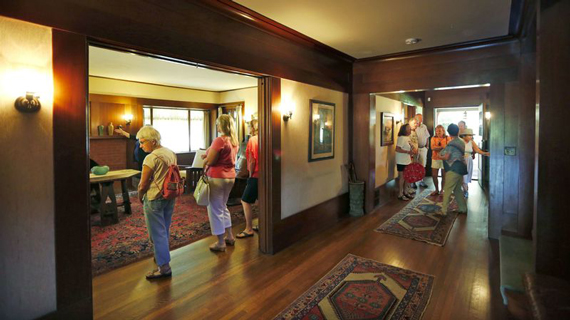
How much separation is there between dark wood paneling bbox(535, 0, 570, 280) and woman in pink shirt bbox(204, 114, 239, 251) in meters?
2.85

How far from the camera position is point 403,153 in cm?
654

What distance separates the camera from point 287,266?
11.1ft

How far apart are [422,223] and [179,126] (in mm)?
6882

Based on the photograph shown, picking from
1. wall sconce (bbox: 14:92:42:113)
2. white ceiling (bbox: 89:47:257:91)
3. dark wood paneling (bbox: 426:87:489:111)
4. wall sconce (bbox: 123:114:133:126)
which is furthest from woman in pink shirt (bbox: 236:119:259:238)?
dark wood paneling (bbox: 426:87:489:111)

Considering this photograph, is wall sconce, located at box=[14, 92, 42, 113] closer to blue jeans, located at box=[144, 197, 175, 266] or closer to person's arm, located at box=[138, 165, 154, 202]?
person's arm, located at box=[138, 165, 154, 202]

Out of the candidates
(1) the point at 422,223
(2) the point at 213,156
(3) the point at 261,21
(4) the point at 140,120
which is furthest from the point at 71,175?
(4) the point at 140,120

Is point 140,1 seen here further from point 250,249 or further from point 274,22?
point 250,249

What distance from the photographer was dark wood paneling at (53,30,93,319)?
1958 millimetres

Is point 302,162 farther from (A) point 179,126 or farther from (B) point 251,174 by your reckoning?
(A) point 179,126

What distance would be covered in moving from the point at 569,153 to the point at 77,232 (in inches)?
119

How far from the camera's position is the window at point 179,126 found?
27.3 ft

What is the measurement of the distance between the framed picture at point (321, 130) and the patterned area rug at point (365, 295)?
173 cm

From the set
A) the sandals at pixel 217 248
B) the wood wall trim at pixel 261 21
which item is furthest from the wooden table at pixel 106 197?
the wood wall trim at pixel 261 21

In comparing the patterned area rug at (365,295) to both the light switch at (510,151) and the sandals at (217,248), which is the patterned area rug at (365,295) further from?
the light switch at (510,151)
